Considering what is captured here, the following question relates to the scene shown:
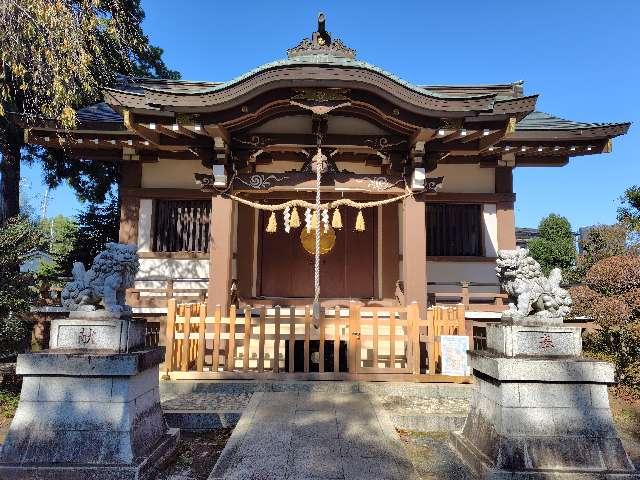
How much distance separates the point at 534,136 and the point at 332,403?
23.4 feet

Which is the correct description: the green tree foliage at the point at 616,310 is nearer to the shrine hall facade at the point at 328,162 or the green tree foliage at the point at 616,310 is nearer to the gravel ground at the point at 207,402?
the shrine hall facade at the point at 328,162

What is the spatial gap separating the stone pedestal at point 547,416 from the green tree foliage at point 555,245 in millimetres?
15390

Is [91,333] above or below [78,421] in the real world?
above

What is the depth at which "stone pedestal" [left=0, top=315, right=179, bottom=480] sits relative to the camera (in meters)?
3.39

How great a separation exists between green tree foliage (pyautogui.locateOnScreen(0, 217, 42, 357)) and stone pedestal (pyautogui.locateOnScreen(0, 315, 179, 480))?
12.4ft

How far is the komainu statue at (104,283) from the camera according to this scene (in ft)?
12.8

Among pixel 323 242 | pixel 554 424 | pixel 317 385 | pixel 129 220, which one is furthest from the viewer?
pixel 323 242

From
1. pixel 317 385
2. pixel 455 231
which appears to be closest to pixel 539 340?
pixel 317 385

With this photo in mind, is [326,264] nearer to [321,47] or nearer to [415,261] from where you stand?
[415,261]

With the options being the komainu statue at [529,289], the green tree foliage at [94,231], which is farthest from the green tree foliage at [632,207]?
the green tree foliage at [94,231]

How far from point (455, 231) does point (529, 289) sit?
6259 mm

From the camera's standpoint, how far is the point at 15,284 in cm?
675

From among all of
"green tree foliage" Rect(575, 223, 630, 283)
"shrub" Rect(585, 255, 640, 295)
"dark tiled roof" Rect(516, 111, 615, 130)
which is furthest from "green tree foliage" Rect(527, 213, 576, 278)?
"shrub" Rect(585, 255, 640, 295)

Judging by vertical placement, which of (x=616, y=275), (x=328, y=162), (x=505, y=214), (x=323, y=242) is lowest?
(x=616, y=275)
